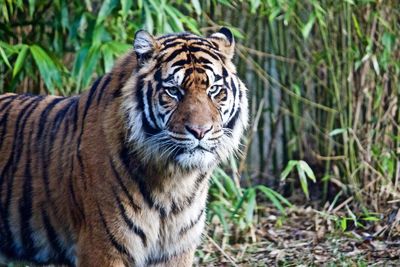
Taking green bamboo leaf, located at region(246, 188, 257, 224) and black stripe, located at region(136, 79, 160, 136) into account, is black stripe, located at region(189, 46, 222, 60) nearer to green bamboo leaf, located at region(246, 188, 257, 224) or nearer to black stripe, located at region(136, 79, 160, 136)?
black stripe, located at region(136, 79, 160, 136)

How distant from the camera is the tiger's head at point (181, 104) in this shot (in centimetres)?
385

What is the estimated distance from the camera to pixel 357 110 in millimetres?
6699

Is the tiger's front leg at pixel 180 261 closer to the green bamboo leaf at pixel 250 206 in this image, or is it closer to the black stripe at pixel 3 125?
the black stripe at pixel 3 125

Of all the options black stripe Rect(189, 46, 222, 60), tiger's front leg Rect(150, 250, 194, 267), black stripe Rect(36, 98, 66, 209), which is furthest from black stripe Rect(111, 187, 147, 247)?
black stripe Rect(189, 46, 222, 60)

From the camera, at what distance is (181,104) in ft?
12.7

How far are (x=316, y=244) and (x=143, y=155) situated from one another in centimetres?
205

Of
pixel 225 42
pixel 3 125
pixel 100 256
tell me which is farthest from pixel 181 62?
pixel 3 125

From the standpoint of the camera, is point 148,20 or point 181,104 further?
point 148,20

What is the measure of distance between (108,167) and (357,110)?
304 cm

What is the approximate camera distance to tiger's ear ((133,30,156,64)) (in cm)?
398

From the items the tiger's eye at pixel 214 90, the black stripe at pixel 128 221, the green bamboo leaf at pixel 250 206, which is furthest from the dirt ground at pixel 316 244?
the tiger's eye at pixel 214 90

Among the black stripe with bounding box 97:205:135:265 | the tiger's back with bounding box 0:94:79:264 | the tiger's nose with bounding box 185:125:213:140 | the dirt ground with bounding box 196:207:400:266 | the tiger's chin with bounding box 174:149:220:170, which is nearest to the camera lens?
the tiger's nose with bounding box 185:125:213:140

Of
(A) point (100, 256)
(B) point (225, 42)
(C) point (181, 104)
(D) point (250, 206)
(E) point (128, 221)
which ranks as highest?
(B) point (225, 42)

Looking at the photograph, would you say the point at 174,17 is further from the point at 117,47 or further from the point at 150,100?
the point at 150,100
